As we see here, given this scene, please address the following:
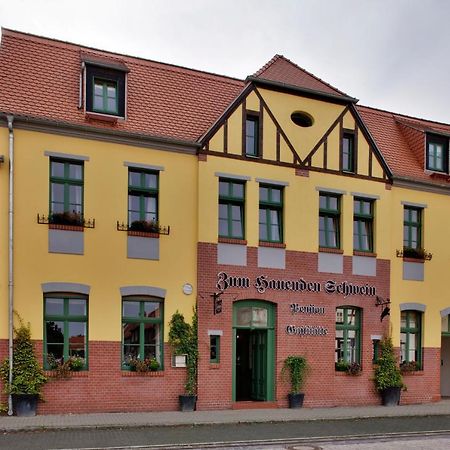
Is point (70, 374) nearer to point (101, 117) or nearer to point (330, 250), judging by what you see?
point (101, 117)

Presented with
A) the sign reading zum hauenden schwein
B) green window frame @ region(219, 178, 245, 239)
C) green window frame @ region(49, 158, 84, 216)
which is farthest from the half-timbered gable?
green window frame @ region(49, 158, 84, 216)

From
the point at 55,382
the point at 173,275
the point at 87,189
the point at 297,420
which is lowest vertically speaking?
the point at 297,420

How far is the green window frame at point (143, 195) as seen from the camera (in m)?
17.3

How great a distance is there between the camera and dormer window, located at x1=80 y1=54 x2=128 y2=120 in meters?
17.0

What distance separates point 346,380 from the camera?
63.8ft

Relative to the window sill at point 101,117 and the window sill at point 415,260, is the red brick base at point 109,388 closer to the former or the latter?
the window sill at point 101,117

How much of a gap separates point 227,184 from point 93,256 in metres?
4.56

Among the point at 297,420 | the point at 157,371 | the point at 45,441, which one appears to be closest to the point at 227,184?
the point at 157,371

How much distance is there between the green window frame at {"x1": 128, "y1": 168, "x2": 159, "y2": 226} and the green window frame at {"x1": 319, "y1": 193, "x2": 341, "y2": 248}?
18.1 ft

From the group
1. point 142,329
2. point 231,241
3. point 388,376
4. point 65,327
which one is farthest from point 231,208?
point 388,376

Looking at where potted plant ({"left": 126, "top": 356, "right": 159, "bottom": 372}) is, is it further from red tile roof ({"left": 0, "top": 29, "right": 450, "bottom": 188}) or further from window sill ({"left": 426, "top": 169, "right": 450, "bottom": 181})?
window sill ({"left": 426, "top": 169, "right": 450, "bottom": 181})

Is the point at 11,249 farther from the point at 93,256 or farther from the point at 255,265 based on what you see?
the point at 255,265

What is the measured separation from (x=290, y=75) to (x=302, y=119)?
59.2 inches

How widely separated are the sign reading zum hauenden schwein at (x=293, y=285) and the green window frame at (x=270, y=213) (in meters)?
1.32
